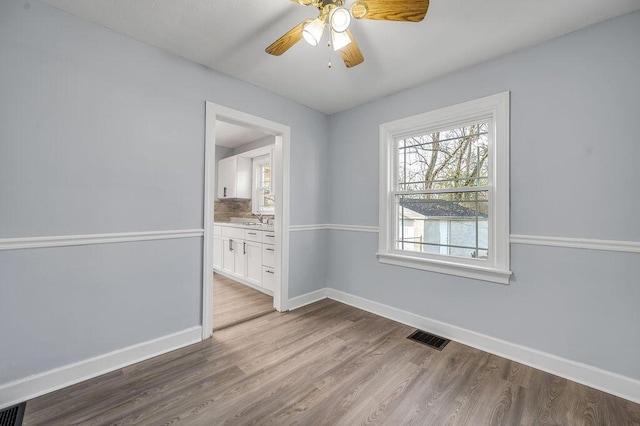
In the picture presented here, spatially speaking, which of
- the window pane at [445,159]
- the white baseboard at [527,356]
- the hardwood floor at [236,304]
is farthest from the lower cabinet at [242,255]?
the window pane at [445,159]

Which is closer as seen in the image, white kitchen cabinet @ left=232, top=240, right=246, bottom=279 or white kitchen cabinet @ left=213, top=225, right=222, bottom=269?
white kitchen cabinet @ left=232, top=240, right=246, bottom=279

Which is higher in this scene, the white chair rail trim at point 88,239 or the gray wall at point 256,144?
the gray wall at point 256,144

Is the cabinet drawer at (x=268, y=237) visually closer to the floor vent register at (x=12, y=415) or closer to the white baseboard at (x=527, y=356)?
the white baseboard at (x=527, y=356)

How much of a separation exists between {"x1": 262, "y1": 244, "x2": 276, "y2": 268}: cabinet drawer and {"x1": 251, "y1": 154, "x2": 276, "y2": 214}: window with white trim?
1468 millimetres

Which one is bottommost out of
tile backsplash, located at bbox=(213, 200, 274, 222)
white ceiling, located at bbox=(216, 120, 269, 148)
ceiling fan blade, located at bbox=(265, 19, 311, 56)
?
tile backsplash, located at bbox=(213, 200, 274, 222)

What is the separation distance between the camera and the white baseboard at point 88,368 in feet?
5.41

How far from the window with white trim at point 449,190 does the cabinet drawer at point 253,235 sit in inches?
68.4

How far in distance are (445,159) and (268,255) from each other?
8.20 feet

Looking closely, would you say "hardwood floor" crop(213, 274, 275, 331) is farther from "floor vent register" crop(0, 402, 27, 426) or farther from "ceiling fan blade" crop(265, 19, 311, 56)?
"ceiling fan blade" crop(265, 19, 311, 56)

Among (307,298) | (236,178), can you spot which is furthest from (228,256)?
(307,298)

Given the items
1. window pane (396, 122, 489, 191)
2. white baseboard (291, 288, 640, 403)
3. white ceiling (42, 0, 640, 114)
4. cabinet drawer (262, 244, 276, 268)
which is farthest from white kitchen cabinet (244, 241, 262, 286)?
white ceiling (42, 0, 640, 114)

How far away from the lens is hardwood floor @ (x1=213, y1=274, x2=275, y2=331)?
2.93m

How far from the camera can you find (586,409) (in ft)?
5.44

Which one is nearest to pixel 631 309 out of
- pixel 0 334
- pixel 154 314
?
pixel 154 314
